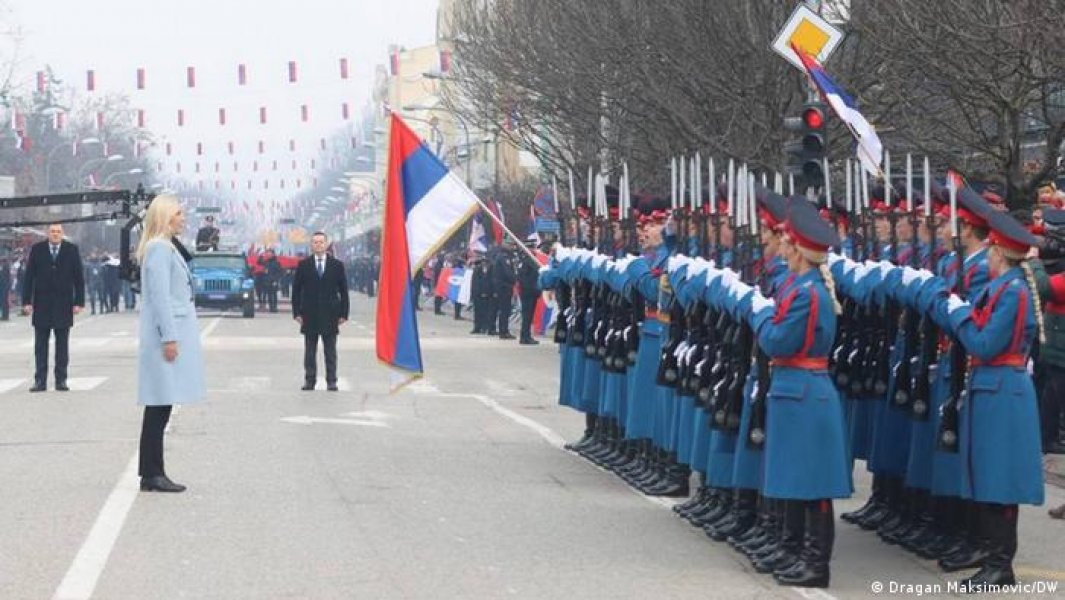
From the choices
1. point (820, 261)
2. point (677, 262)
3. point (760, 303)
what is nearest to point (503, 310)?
point (677, 262)

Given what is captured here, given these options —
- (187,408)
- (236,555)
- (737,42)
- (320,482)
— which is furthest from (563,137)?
(236,555)

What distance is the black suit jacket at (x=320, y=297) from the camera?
23.7 metres

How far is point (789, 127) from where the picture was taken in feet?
57.5

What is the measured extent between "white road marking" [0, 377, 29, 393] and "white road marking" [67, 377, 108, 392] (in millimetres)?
511

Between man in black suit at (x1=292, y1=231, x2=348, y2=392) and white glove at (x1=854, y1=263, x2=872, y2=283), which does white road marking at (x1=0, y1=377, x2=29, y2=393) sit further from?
white glove at (x1=854, y1=263, x2=872, y2=283)

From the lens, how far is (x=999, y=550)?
1009 centimetres

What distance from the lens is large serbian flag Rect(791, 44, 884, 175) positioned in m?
13.5

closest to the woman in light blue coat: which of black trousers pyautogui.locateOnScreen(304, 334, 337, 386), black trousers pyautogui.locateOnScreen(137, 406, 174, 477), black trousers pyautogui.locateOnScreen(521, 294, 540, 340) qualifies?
black trousers pyautogui.locateOnScreen(137, 406, 174, 477)

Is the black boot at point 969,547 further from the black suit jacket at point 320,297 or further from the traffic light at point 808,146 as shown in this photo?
the black suit jacket at point 320,297

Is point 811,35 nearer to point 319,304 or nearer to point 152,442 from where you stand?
point 319,304

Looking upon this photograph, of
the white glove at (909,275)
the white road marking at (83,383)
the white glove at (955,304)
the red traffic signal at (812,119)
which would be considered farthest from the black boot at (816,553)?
the white road marking at (83,383)

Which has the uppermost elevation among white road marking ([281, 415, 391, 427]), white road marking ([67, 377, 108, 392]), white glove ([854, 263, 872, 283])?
white glove ([854, 263, 872, 283])

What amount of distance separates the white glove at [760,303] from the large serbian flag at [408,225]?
5275mm

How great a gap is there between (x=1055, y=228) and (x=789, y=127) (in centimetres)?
404
